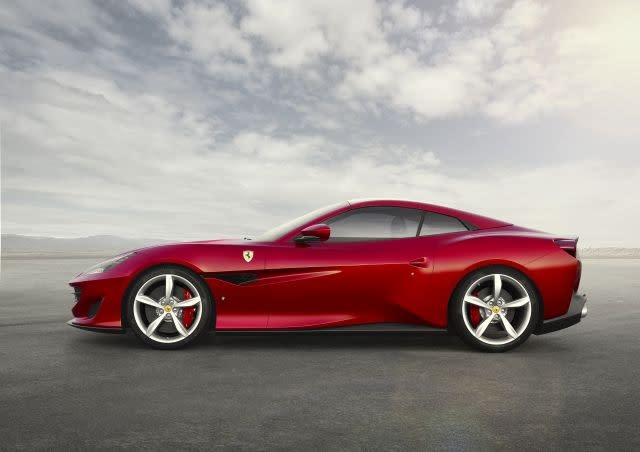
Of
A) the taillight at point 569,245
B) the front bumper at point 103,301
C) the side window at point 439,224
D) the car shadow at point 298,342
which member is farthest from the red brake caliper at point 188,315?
the taillight at point 569,245

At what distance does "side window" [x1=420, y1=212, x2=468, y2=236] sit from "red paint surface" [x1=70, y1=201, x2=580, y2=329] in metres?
0.14

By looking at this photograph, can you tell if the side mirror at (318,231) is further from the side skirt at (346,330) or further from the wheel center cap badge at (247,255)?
the side skirt at (346,330)

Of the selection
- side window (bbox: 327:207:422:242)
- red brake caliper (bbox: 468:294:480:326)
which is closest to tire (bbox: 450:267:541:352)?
red brake caliper (bbox: 468:294:480:326)

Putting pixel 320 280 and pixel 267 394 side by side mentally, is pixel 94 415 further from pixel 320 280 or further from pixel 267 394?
pixel 320 280

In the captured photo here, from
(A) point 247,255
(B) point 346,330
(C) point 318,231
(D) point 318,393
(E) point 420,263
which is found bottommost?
(D) point 318,393

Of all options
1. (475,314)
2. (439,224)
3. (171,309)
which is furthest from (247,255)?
(475,314)

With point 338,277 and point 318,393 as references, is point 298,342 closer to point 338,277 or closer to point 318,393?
point 338,277

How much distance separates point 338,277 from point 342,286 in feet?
0.27

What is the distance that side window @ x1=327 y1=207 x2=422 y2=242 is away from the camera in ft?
18.4

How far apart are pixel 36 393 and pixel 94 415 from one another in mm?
734

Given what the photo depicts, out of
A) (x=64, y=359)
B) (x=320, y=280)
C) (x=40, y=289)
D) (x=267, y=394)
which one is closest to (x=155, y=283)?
(x=64, y=359)

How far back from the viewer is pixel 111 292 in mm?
5461

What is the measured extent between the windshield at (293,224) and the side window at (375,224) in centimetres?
17

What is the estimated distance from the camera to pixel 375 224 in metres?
5.68
